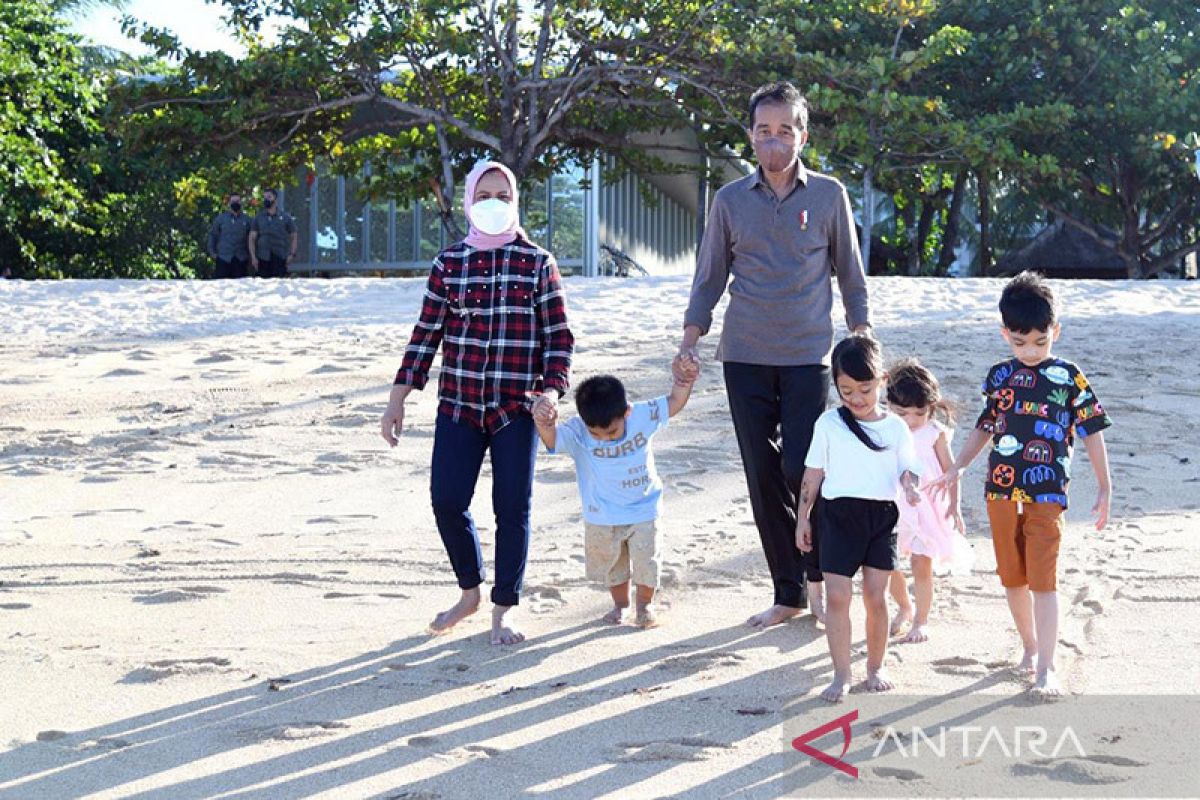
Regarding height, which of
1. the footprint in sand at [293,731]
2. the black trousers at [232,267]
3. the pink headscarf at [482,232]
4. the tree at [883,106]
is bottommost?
the footprint in sand at [293,731]

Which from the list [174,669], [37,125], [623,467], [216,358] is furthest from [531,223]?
[174,669]

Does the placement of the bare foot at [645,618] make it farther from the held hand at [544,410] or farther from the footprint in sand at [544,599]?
the held hand at [544,410]

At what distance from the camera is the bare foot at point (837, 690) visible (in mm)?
4070

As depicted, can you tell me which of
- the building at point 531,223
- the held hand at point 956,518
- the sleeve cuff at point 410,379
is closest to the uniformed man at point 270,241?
the building at point 531,223

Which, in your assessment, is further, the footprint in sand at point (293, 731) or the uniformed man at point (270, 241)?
the uniformed man at point (270, 241)

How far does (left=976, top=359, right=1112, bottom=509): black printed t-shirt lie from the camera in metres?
4.12

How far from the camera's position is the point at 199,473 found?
771 centimetres

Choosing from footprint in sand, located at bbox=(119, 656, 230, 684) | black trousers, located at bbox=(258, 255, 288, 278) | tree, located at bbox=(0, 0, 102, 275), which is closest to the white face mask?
footprint in sand, located at bbox=(119, 656, 230, 684)

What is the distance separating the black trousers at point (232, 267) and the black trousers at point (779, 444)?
14.7 m

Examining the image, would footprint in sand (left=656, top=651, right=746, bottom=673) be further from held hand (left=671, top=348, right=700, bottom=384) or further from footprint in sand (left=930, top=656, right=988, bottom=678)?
held hand (left=671, top=348, right=700, bottom=384)

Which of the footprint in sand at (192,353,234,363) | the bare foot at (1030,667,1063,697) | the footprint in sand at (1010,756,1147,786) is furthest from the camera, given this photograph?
the footprint in sand at (192,353,234,363)

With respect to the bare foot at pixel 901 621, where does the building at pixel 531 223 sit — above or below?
above

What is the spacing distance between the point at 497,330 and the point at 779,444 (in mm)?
1009

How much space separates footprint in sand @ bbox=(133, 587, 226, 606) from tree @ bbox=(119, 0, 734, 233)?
13459mm
